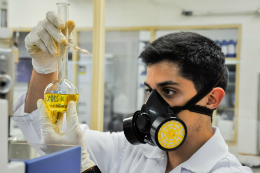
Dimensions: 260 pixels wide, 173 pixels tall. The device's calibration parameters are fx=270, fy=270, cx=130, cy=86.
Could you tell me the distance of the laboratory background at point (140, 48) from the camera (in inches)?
101

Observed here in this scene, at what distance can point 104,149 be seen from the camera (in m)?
1.47

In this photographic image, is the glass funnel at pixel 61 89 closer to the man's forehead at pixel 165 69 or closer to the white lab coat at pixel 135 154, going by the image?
the white lab coat at pixel 135 154

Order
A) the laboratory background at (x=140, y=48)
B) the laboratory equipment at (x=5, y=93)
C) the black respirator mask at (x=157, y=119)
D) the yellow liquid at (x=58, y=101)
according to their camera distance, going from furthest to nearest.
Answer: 1. the laboratory background at (x=140, y=48)
2. the black respirator mask at (x=157, y=119)
3. the yellow liquid at (x=58, y=101)
4. the laboratory equipment at (x=5, y=93)

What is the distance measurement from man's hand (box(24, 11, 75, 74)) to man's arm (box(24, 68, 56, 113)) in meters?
0.03

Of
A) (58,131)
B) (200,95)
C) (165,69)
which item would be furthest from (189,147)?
(58,131)

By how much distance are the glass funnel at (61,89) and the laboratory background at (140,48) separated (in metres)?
1.34

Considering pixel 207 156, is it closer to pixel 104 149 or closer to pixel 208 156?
pixel 208 156

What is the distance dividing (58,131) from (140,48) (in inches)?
81.0

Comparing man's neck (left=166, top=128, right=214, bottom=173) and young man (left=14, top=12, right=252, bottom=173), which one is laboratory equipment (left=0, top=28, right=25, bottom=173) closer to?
young man (left=14, top=12, right=252, bottom=173)

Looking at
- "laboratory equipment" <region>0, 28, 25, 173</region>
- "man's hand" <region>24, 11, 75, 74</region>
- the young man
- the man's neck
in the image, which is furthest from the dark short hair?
"laboratory equipment" <region>0, 28, 25, 173</region>

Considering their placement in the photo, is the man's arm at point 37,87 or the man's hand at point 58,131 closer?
the man's hand at point 58,131

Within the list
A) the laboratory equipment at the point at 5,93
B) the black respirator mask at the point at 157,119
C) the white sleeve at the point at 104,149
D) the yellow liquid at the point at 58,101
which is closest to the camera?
the laboratory equipment at the point at 5,93

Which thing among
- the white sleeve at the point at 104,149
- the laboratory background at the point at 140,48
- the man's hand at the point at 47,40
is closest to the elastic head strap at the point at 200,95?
the white sleeve at the point at 104,149

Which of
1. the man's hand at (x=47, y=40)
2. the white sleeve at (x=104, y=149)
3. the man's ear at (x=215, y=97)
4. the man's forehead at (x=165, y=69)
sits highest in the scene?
the man's hand at (x=47, y=40)
